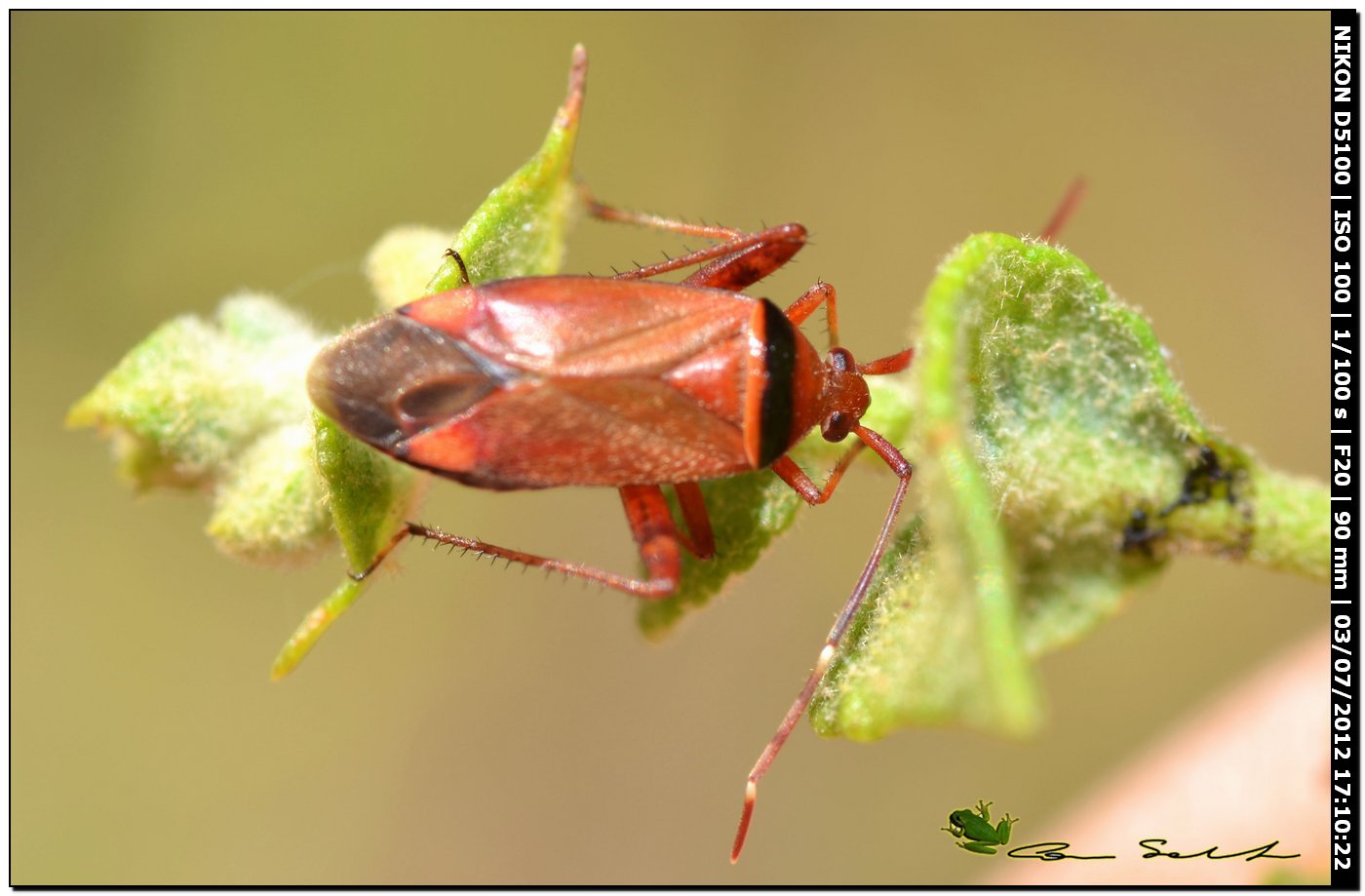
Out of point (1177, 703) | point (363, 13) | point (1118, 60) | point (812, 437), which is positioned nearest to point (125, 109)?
point (363, 13)

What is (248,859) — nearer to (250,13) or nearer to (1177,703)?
(250,13)

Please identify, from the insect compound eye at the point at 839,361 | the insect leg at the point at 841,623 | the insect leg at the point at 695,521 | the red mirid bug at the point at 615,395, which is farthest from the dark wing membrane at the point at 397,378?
the insect compound eye at the point at 839,361

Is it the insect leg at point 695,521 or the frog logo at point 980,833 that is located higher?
the insect leg at point 695,521

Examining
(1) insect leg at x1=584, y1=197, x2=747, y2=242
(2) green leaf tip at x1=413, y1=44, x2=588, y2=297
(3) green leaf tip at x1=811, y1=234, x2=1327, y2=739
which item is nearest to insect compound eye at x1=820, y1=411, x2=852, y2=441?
(3) green leaf tip at x1=811, y1=234, x2=1327, y2=739

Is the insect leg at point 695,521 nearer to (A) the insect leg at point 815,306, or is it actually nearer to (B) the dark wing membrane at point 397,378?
(B) the dark wing membrane at point 397,378

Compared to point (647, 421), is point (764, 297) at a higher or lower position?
higher

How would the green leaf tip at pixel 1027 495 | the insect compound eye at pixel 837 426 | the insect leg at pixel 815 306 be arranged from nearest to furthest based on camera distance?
1. the green leaf tip at pixel 1027 495
2. the insect compound eye at pixel 837 426
3. the insect leg at pixel 815 306
